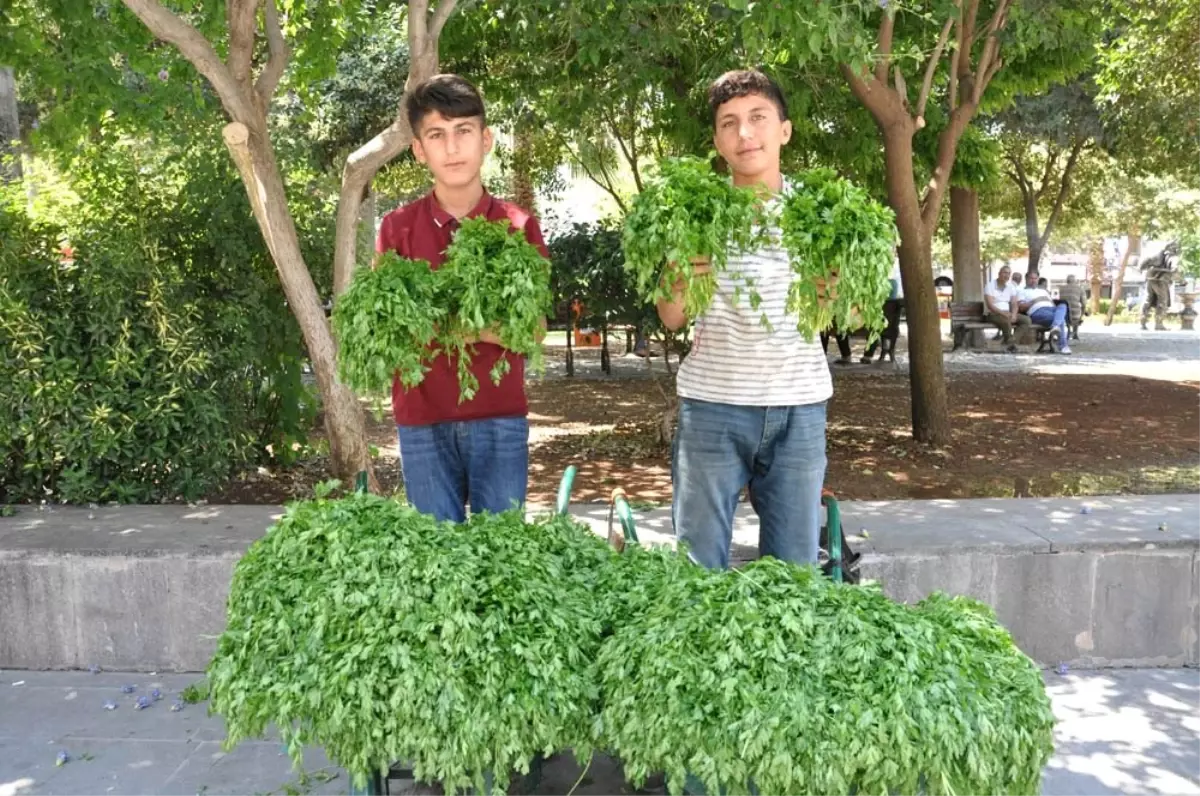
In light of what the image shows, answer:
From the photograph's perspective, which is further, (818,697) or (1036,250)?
(1036,250)

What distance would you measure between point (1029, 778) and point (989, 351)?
17495 millimetres

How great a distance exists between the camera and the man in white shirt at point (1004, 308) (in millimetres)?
18547

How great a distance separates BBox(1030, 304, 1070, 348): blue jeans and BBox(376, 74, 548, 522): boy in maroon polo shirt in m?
17.4

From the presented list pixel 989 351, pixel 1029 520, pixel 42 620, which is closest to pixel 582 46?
pixel 1029 520

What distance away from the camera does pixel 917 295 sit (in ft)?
26.8

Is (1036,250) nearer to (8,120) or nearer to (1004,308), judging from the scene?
(1004,308)

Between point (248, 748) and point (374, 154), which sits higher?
point (374, 154)

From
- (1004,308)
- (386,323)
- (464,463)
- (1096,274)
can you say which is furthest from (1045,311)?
(1096,274)

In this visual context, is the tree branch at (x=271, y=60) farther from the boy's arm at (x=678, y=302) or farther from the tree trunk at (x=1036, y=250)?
the tree trunk at (x=1036, y=250)

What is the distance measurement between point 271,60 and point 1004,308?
52.9 ft

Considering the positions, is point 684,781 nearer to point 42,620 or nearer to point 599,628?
point 599,628

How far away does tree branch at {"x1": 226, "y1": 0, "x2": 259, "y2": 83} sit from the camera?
18.0 ft

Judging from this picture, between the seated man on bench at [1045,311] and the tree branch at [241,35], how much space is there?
16.1 metres

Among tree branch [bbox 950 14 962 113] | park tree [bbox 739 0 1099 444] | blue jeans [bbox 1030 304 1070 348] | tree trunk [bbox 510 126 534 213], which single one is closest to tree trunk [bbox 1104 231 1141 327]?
blue jeans [bbox 1030 304 1070 348]
